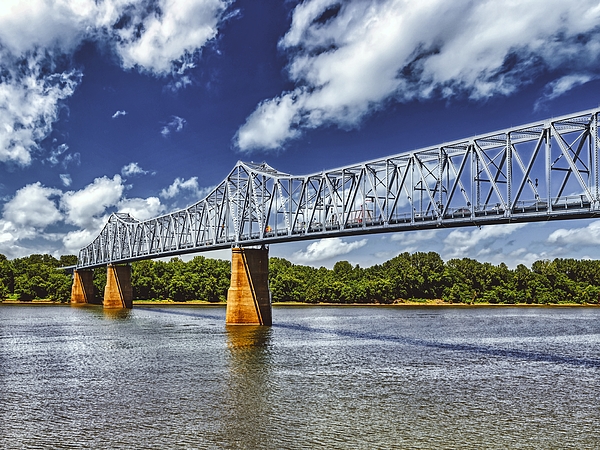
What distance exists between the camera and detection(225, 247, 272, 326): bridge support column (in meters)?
71.6

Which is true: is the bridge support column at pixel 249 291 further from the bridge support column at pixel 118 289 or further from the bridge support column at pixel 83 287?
the bridge support column at pixel 83 287

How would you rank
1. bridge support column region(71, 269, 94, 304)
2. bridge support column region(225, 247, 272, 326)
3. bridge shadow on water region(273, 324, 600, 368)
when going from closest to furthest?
bridge shadow on water region(273, 324, 600, 368)
bridge support column region(225, 247, 272, 326)
bridge support column region(71, 269, 94, 304)

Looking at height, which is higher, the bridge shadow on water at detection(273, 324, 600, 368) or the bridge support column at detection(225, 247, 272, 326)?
the bridge support column at detection(225, 247, 272, 326)

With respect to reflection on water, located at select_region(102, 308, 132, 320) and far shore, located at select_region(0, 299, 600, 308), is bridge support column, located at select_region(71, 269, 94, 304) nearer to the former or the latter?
far shore, located at select_region(0, 299, 600, 308)

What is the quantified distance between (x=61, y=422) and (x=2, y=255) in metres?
183

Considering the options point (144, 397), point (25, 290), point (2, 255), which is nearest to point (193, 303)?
point (25, 290)

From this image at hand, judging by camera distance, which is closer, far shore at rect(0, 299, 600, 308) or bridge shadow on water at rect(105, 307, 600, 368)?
bridge shadow on water at rect(105, 307, 600, 368)

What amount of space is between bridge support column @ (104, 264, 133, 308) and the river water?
66.8m

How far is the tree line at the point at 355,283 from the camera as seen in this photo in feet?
509

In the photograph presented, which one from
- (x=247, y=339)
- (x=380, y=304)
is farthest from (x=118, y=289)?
(x=247, y=339)

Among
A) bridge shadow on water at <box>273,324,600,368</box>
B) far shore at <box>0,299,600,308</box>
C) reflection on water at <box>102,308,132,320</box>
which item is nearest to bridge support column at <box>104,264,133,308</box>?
reflection on water at <box>102,308,132,320</box>

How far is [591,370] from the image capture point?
40688 mm

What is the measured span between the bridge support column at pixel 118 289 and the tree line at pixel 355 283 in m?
22.4

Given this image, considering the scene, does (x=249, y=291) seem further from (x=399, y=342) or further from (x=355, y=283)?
(x=355, y=283)
